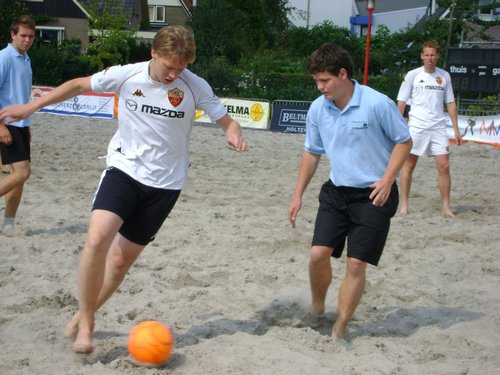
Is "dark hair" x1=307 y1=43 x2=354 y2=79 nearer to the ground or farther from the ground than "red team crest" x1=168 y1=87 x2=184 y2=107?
farther from the ground

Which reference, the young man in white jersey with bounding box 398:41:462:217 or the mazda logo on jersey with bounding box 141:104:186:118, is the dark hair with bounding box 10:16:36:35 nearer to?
the mazda logo on jersey with bounding box 141:104:186:118

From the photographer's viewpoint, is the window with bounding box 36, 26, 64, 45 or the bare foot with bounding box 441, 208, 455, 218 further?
the window with bounding box 36, 26, 64, 45

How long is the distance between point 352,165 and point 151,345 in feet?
5.77

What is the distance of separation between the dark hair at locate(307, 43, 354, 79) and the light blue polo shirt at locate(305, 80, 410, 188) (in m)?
0.21

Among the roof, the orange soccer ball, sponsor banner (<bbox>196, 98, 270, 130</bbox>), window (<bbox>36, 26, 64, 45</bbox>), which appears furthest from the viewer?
the roof

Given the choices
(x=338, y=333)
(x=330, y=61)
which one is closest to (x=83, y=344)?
(x=338, y=333)

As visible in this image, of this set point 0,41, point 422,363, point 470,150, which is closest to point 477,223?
point 422,363

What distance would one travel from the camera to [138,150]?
4500 mm

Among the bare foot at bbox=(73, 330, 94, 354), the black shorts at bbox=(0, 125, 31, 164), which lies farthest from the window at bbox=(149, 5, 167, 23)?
the bare foot at bbox=(73, 330, 94, 354)

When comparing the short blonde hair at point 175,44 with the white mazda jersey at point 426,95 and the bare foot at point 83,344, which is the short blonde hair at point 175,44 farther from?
the white mazda jersey at point 426,95

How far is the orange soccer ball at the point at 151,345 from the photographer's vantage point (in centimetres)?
414

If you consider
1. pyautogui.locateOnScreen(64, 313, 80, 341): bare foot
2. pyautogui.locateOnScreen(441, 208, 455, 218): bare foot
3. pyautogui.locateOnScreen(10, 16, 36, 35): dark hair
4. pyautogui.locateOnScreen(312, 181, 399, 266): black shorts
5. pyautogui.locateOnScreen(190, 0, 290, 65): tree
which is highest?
pyautogui.locateOnScreen(190, 0, 290, 65): tree

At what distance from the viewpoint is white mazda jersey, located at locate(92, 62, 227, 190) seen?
4488 millimetres

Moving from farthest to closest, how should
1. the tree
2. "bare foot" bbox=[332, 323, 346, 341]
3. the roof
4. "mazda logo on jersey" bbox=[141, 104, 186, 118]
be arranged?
the roof → the tree → "bare foot" bbox=[332, 323, 346, 341] → "mazda logo on jersey" bbox=[141, 104, 186, 118]
